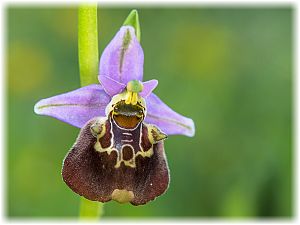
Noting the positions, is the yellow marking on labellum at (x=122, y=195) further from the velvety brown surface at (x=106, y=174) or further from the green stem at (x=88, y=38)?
the green stem at (x=88, y=38)

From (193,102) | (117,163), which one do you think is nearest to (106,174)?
(117,163)

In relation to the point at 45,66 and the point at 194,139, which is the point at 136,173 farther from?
the point at 45,66

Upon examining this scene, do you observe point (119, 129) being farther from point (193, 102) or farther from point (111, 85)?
point (193, 102)

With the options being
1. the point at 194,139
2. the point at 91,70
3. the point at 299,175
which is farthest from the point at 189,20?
the point at 91,70

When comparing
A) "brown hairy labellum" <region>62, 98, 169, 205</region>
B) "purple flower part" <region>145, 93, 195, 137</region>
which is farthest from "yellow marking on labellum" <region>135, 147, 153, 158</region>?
"purple flower part" <region>145, 93, 195, 137</region>

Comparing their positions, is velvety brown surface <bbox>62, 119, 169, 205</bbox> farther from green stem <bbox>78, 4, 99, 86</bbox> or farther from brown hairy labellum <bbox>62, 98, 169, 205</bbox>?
green stem <bbox>78, 4, 99, 86</bbox>

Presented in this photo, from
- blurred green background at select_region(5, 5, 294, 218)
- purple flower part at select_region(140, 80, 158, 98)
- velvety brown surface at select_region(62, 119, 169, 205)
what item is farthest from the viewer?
blurred green background at select_region(5, 5, 294, 218)
